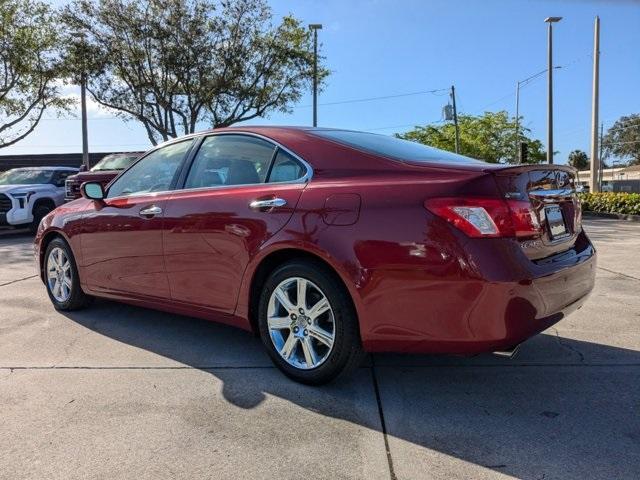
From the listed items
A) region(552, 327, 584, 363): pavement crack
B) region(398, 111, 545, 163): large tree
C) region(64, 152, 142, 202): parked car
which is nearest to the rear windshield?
region(552, 327, 584, 363): pavement crack

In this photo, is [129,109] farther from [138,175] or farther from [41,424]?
[41,424]

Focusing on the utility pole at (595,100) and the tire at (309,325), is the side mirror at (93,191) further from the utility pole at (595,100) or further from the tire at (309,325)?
the utility pole at (595,100)

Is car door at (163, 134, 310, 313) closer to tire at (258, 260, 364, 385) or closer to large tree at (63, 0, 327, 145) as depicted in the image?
tire at (258, 260, 364, 385)

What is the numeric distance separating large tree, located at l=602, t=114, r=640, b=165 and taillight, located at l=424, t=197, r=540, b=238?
9159 centimetres

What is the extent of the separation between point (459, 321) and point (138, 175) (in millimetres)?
3034

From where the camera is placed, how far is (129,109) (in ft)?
74.2

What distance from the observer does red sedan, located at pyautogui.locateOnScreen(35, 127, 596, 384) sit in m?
2.92

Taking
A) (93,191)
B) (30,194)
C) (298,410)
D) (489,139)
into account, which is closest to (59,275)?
(93,191)

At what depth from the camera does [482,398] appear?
3.39 metres

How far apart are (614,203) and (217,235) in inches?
810

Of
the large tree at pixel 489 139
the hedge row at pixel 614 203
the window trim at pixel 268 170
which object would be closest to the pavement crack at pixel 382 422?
the window trim at pixel 268 170

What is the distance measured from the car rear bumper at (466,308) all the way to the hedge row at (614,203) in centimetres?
1920

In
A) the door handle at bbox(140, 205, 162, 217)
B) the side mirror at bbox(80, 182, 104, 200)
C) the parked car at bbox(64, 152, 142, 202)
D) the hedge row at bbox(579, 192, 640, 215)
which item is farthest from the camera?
the hedge row at bbox(579, 192, 640, 215)

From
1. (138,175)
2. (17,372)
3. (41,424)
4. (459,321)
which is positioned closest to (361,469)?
(459,321)
